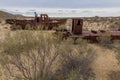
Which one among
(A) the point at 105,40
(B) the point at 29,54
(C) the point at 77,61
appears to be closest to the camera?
(B) the point at 29,54

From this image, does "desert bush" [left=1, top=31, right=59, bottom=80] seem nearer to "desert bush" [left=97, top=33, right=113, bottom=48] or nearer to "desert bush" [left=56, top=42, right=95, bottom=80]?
"desert bush" [left=56, top=42, right=95, bottom=80]

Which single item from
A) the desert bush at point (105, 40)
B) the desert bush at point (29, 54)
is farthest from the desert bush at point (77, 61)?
the desert bush at point (105, 40)

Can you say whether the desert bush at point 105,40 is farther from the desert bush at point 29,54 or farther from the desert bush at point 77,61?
the desert bush at point 29,54

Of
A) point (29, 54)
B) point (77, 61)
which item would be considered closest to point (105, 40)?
point (77, 61)

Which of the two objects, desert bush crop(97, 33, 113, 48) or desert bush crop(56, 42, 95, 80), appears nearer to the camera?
desert bush crop(56, 42, 95, 80)

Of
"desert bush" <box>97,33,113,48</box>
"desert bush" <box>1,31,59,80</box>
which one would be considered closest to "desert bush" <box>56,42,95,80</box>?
"desert bush" <box>1,31,59,80</box>

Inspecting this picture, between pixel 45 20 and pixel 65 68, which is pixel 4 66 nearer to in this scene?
pixel 65 68

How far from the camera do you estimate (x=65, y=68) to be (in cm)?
1984

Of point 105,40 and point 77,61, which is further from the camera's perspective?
point 105,40

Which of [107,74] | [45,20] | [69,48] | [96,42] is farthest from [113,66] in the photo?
[45,20]

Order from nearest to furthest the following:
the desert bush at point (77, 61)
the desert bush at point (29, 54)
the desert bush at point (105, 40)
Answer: the desert bush at point (29, 54) → the desert bush at point (77, 61) → the desert bush at point (105, 40)

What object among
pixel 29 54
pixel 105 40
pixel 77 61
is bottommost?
pixel 77 61

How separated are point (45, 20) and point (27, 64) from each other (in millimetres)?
22554

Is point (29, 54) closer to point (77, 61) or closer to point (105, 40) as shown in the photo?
point (77, 61)
